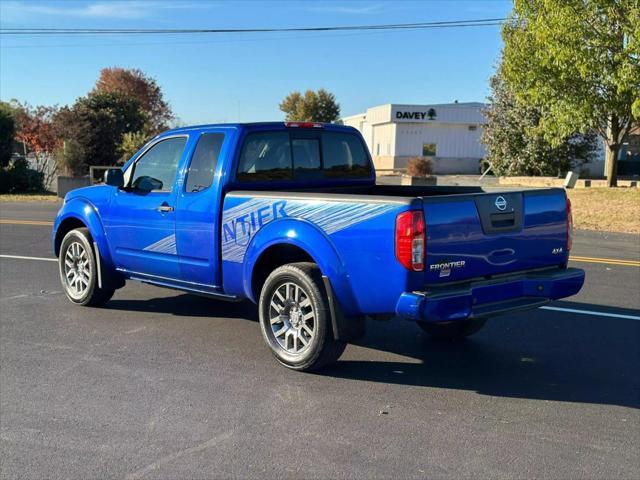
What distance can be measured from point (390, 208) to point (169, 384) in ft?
7.08

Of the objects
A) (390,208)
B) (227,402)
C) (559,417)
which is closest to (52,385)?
(227,402)

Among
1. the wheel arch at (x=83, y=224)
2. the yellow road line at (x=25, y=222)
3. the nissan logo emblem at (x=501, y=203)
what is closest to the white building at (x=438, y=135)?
the yellow road line at (x=25, y=222)

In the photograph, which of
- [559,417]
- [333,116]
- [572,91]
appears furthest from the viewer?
[333,116]

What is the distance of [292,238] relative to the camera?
523 centimetres

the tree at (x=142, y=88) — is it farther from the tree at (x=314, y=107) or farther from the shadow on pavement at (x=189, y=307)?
the shadow on pavement at (x=189, y=307)

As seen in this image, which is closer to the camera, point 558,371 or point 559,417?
point 559,417

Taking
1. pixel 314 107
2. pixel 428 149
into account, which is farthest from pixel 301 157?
pixel 314 107

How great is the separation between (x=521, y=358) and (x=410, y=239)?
78.3 inches

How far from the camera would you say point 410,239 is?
4.56 meters

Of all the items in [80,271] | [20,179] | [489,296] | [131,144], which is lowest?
[80,271]

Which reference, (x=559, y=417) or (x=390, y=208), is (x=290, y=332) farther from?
(x=559, y=417)

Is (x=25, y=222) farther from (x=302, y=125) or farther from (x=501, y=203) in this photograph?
(x=501, y=203)

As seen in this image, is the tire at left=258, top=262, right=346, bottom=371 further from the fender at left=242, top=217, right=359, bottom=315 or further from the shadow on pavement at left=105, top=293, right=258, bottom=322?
the shadow on pavement at left=105, top=293, right=258, bottom=322

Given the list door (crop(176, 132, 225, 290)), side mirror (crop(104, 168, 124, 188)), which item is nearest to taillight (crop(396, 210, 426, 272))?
door (crop(176, 132, 225, 290))
